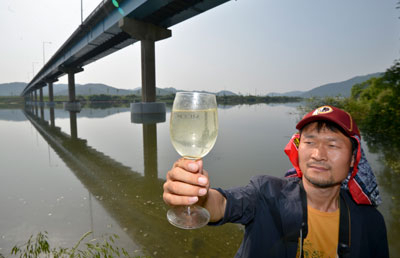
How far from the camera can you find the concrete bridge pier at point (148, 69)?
611 inches

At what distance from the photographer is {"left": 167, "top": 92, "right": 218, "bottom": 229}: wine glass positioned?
103cm

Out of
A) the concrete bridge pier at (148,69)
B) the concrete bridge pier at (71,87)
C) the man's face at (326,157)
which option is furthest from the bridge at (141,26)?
the man's face at (326,157)

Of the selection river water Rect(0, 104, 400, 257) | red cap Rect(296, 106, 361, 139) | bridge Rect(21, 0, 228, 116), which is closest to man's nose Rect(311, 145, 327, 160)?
red cap Rect(296, 106, 361, 139)

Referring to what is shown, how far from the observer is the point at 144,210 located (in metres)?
3.38

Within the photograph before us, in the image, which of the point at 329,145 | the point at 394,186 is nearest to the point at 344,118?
the point at 329,145

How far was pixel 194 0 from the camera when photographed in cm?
1172

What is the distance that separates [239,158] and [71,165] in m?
4.51

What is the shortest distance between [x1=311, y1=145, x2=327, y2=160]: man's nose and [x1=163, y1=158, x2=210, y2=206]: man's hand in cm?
83

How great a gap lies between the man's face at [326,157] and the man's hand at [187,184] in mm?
828

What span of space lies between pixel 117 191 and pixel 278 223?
3.46m

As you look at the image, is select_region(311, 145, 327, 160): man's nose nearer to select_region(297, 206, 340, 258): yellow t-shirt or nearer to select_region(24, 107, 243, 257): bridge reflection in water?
select_region(297, 206, 340, 258): yellow t-shirt

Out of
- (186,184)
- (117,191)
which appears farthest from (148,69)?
(186,184)

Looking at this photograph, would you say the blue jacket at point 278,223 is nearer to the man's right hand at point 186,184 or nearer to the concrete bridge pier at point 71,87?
the man's right hand at point 186,184

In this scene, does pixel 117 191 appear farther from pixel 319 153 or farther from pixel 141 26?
pixel 141 26
